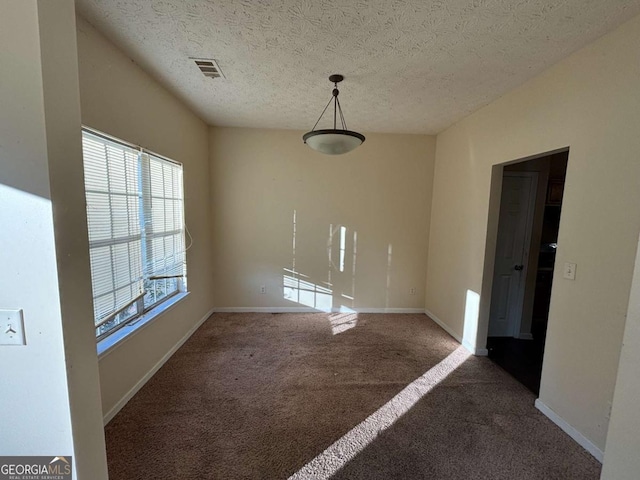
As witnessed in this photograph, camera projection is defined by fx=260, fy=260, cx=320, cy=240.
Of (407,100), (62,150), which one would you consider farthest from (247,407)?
(407,100)

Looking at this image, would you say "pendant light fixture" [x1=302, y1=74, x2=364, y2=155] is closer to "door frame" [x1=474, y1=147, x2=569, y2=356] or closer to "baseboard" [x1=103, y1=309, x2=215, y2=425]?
"door frame" [x1=474, y1=147, x2=569, y2=356]

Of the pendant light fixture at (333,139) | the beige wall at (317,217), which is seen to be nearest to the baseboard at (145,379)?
the beige wall at (317,217)

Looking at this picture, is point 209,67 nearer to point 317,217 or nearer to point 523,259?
point 317,217

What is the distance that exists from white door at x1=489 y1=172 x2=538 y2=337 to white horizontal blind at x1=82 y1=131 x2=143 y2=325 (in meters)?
3.80

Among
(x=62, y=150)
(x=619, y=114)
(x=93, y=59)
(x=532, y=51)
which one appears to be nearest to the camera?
(x=62, y=150)

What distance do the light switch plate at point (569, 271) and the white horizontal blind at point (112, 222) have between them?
3263mm

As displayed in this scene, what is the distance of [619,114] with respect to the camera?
5.17 ft

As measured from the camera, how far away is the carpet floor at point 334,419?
1.56m

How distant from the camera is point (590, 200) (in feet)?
5.67

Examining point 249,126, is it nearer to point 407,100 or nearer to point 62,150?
point 407,100

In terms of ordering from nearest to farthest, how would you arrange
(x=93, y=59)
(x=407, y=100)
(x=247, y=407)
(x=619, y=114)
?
(x=619, y=114), (x=93, y=59), (x=247, y=407), (x=407, y=100)

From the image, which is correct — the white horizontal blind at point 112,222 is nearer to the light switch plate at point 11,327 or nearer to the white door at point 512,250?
the light switch plate at point 11,327

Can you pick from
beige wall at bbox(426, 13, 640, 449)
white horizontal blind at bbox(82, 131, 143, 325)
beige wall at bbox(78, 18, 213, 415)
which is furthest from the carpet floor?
white horizontal blind at bbox(82, 131, 143, 325)

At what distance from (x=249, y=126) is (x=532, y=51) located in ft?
10.1
